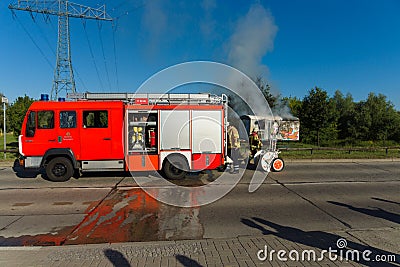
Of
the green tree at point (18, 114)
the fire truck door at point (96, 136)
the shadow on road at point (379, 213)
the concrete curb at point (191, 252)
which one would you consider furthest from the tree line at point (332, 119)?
the concrete curb at point (191, 252)

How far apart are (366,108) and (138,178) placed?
3439 centimetres

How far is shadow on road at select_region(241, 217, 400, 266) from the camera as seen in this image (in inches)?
151

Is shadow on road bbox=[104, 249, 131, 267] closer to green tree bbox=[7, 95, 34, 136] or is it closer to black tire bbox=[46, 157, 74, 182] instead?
black tire bbox=[46, 157, 74, 182]

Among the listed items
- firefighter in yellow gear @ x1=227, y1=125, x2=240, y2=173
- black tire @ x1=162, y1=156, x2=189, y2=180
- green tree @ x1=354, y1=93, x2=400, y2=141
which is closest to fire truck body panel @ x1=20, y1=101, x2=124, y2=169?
black tire @ x1=162, y1=156, x2=189, y2=180

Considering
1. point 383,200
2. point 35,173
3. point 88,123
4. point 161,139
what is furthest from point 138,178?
point 383,200

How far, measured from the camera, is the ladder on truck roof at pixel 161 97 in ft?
30.9

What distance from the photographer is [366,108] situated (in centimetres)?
3425

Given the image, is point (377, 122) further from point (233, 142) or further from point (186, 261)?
point (186, 261)

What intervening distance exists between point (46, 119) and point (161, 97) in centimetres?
389

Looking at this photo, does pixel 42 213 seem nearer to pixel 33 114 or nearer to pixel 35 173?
pixel 33 114

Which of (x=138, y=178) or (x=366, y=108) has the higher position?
(x=366, y=108)

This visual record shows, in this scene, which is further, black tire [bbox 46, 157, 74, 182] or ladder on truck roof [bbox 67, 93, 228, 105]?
ladder on truck roof [bbox 67, 93, 228, 105]

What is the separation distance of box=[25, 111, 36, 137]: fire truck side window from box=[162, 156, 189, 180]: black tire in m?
4.50

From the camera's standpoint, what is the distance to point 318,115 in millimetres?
23781
